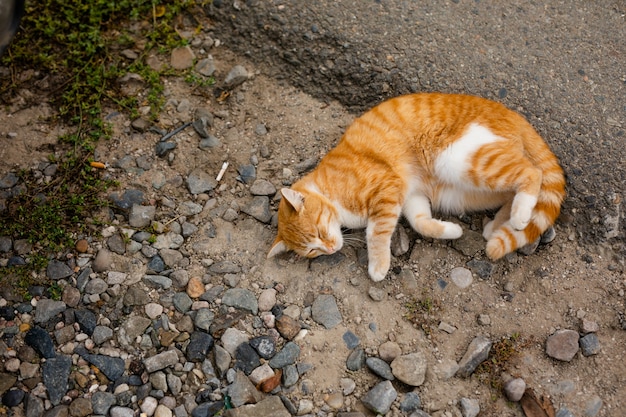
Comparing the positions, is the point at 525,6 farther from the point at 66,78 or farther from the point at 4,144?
the point at 4,144

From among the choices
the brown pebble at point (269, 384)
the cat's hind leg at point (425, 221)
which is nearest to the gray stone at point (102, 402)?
the brown pebble at point (269, 384)

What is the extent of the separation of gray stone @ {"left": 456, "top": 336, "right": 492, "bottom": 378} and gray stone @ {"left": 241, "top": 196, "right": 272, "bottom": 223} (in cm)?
150

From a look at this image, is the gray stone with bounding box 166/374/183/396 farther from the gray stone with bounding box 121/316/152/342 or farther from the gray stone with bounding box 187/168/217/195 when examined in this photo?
the gray stone with bounding box 187/168/217/195

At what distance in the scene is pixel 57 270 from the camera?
3.55 m

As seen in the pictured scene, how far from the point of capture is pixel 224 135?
4.26m

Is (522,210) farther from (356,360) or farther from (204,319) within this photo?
(204,319)

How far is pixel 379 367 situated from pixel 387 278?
59cm

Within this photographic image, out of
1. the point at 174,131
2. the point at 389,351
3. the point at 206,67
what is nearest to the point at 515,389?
the point at 389,351

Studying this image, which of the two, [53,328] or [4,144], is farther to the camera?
[4,144]

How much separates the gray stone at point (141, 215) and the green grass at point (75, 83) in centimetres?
20

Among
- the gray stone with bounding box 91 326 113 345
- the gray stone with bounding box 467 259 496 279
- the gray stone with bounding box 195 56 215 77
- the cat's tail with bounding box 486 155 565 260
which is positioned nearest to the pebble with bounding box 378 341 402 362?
the gray stone with bounding box 467 259 496 279

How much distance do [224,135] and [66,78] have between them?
51.9 inches

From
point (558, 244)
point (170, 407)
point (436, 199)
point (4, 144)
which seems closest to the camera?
point (170, 407)

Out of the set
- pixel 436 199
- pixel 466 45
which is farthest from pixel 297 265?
pixel 466 45
